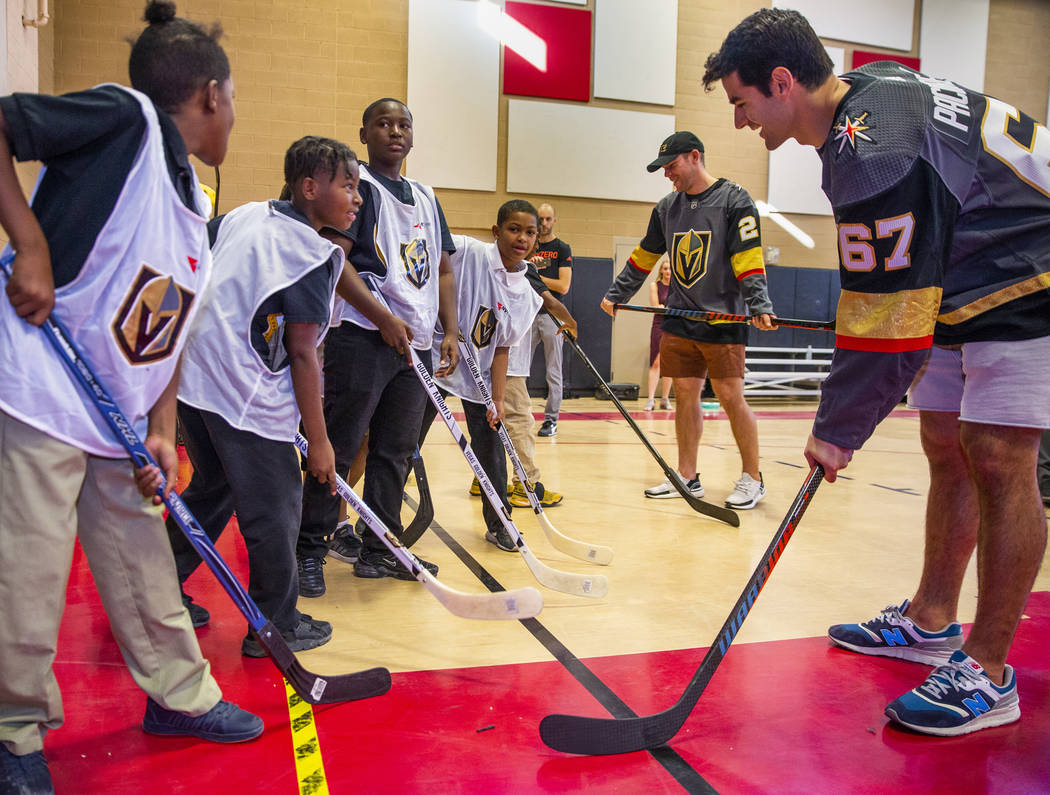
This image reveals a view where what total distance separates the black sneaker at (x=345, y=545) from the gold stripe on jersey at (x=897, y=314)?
1828mm

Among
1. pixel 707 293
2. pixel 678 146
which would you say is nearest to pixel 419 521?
pixel 707 293

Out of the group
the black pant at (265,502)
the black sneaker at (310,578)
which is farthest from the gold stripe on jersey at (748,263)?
the black pant at (265,502)

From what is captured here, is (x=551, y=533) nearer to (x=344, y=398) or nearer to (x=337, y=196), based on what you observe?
(x=344, y=398)

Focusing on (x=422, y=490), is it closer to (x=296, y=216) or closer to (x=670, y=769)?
(x=296, y=216)

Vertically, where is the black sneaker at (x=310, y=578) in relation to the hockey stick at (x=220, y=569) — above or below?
below

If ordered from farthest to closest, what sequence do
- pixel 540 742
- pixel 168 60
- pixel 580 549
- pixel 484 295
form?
1. pixel 484 295
2. pixel 580 549
3. pixel 540 742
4. pixel 168 60

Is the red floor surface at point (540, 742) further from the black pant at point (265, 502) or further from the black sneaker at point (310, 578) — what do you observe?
the black sneaker at point (310, 578)

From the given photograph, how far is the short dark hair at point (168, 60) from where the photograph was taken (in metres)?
1.36

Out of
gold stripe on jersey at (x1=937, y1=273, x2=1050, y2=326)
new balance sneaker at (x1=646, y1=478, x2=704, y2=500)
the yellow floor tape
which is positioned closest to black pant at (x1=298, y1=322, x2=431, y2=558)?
the yellow floor tape

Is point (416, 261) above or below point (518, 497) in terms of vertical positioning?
above

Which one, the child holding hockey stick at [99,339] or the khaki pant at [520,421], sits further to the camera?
the khaki pant at [520,421]

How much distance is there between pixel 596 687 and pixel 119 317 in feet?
3.98

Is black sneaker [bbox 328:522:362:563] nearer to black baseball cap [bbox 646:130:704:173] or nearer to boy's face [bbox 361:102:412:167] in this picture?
boy's face [bbox 361:102:412:167]

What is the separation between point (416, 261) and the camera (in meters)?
2.47
